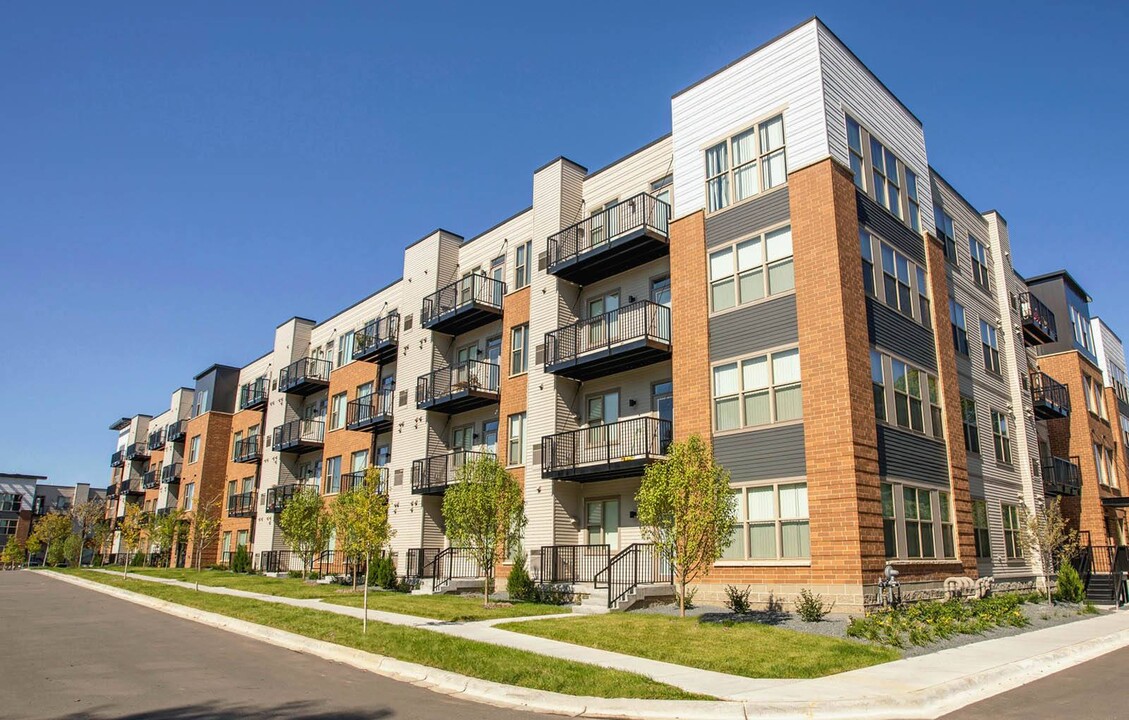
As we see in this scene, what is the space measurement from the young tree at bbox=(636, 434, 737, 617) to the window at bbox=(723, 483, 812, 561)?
214cm

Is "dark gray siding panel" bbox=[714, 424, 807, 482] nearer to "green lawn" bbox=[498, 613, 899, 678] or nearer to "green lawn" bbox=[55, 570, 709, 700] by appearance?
"green lawn" bbox=[498, 613, 899, 678]

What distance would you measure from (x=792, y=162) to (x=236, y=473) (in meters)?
44.0

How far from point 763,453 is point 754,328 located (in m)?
3.31

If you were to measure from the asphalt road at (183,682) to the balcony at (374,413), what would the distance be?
60.3 ft

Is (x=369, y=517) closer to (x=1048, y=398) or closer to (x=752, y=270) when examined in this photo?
(x=752, y=270)

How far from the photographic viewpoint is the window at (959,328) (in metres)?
26.9

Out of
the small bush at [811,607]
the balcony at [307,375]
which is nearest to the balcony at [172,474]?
the balcony at [307,375]

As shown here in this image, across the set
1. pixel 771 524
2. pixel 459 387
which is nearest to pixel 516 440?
pixel 459 387

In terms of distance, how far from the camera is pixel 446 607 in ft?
70.6

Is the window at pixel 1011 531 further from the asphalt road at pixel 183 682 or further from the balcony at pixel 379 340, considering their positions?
the balcony at pixel 379 340

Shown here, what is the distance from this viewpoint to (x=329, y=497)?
4081 cm

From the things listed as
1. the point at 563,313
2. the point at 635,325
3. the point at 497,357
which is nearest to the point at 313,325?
the point at 497,357

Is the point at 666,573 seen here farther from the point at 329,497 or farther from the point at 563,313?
the point at 329,497

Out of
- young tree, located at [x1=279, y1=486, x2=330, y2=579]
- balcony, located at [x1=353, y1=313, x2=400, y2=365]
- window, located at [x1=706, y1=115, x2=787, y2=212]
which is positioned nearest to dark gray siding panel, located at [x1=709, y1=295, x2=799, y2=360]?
window, located at [x1=706, y1=115, x2=787, y2=212]
